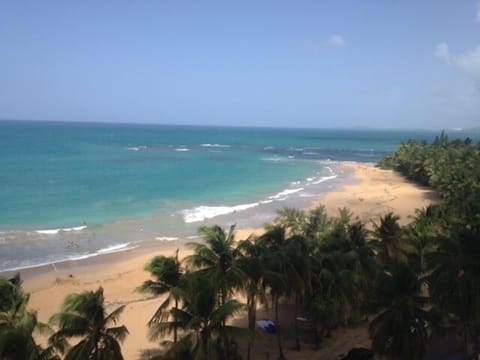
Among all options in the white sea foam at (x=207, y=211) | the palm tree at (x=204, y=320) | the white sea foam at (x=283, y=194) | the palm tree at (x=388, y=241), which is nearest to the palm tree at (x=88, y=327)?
the palm tree at (x=204, y=320)

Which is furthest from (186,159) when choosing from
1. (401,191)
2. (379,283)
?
(379,283)

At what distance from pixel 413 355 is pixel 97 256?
76.9 feet

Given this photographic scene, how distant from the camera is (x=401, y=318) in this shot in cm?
1334

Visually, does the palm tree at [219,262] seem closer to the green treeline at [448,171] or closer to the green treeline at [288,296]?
the green treeline at [288,296]

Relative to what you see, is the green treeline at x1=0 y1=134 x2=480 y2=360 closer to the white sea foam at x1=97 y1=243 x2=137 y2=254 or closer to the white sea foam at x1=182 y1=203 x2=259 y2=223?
the white sea foam at x1=97 y1=243 x2=137 y2=254

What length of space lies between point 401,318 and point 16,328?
1081 centimetres

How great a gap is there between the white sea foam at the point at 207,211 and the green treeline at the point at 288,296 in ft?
69.0

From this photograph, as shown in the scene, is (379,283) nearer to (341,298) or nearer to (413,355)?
(413,355)

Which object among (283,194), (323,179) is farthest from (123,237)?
(323,179)

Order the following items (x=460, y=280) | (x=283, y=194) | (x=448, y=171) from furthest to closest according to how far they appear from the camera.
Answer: (x=283, y=194) → (x=448, y=171) → (x=460, y=280)

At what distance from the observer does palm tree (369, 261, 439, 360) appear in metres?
13.1

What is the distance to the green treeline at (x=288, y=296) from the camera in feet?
37.3

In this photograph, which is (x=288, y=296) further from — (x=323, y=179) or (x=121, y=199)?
(x=323, y=179)

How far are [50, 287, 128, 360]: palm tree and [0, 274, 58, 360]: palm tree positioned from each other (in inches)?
22.8
